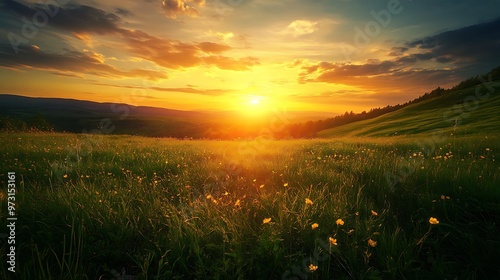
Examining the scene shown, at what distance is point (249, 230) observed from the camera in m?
2.90

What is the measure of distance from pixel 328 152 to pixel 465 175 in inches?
225

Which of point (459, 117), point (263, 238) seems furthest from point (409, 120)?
point (263, 238)

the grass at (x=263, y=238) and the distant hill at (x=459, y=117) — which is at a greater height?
the distant hill at (x=459, y=117)

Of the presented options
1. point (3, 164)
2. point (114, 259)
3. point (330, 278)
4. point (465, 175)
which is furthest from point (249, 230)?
point (3, 164)

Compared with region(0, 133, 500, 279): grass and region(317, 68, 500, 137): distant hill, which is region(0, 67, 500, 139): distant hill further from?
region(0, 133, 500, 279): grass

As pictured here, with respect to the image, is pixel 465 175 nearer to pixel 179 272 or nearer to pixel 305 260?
pixel 305 260

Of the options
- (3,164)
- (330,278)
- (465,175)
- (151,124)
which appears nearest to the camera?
(330,278)

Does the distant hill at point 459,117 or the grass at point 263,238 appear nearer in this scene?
the grass at point 263,238
